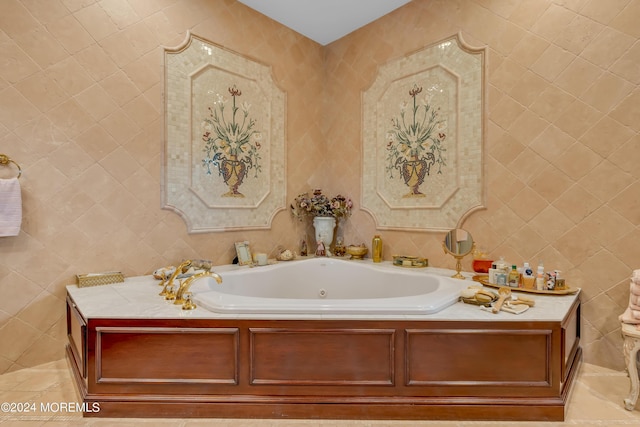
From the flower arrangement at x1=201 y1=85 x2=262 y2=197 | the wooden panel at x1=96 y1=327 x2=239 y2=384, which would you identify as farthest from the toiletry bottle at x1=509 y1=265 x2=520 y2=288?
the flower arrangement at x1=201 y1=85 x2=262 y2=197

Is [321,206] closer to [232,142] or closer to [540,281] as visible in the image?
[232,142]

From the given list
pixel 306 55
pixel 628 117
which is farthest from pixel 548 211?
pixel 306 55

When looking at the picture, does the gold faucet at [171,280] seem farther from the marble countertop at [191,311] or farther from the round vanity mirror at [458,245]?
the round vanity mirror at [458,245]

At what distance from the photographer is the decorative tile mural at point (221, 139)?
253cm

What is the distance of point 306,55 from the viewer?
11.1 feet

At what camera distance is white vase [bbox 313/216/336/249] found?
3213 millimetres

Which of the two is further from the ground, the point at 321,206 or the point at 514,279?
the point at 321,206

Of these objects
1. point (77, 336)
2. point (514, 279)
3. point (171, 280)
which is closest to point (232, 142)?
point (171, 280)

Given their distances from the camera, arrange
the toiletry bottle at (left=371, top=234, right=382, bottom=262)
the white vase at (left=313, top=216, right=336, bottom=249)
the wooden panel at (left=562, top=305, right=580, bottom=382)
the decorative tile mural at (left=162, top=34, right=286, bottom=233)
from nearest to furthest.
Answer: the wooden panel at (left=562, top=305, right=580, bottom=382)
the decorative tile mural at (left=162, top=34, right=286, bottom=233)
the toiletry bottle at (left=371, top=234, right=382, bottom=262)
the white vase at (left=313, top=216, right=336, bottom=249)

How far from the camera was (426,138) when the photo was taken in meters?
2.78

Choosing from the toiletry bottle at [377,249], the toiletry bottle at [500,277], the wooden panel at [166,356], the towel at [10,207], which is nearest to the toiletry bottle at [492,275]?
the toiletry bottle at [500,277]

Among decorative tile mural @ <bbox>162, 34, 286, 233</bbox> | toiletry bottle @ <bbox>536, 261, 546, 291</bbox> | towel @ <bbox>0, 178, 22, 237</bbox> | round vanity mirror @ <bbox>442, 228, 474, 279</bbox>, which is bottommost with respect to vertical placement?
toiletry bottle @ <bbox>536, 261, 546, 291</bbox>

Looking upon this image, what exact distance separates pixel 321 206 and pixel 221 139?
109 cm

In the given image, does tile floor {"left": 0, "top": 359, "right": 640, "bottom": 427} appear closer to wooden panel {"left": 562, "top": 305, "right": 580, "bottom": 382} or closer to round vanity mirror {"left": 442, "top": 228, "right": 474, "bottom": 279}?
wooden panel {"left": 562, "top": 305, "right": 580, "bottom": 382}
